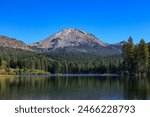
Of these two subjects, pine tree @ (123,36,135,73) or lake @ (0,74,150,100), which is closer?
lake @ (0,74,150,100)

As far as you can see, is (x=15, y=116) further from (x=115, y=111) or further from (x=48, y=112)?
(x=115, y=111)

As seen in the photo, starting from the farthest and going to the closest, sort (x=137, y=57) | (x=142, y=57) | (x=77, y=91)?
(x=137, y=57)
(x=142, y=57)
(x=77, y=91)

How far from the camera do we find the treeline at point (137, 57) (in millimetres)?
124250

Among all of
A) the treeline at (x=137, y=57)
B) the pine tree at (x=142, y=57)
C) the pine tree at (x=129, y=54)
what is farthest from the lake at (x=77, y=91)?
the pine tree at (x=129, y=54)

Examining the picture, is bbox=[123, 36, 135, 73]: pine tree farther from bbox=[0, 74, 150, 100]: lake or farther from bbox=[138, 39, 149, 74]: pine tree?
bbox=[0, 74, 150, 100]: lake

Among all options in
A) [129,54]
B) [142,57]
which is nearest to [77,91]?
[142,57]

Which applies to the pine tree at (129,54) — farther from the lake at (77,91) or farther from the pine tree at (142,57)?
the lake at (77,91)

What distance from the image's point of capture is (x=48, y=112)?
2606 cm

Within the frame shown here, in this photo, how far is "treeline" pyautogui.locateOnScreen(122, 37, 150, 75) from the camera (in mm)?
124250

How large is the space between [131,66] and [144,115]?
108 m

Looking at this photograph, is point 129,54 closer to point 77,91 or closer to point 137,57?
point 137,57

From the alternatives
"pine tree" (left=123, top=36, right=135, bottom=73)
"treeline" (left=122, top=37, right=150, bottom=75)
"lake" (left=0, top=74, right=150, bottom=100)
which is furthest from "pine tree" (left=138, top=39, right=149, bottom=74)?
"lake" (left=0, top=74, right=150, bottom=100)

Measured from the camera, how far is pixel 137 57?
127500 mm

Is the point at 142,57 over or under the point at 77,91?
over
